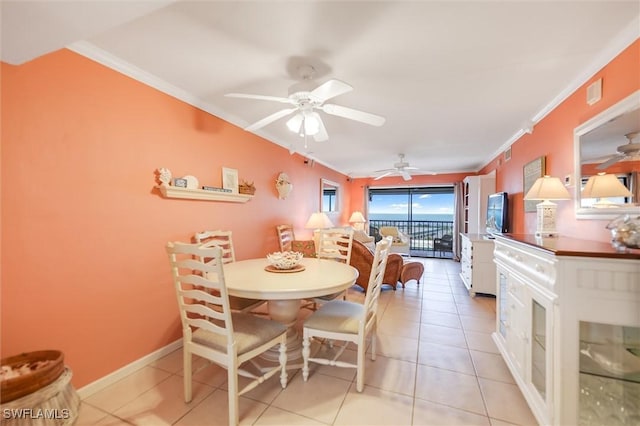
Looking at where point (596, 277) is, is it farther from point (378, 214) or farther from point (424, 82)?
point (378, 214)

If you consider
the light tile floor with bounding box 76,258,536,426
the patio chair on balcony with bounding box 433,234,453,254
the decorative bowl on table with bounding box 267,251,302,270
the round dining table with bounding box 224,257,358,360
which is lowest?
the light tile floor with bounding box 76,258,536,426

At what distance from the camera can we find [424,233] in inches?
306

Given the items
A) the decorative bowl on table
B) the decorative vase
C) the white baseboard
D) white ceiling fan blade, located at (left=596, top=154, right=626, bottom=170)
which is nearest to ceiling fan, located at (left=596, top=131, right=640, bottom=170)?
white ceiling fan blade, located at (left=596, top=154, right=626, bottom=170)

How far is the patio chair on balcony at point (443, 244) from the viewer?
23.9 ft

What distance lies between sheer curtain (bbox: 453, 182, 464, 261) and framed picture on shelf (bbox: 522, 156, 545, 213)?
349 cm

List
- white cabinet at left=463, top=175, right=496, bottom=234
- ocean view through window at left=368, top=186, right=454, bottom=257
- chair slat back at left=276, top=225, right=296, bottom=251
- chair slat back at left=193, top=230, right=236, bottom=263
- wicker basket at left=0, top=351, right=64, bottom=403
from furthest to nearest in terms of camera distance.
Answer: ocean view through window at left=368, top=186, right=454, bottom=257 < white cabinet at left=463, top=175, right=496, bottom=234 < chair slat back at left=276, top=225, right=296, bottom=251 < chair slat back at left=193, top=230, right=236, bottom=263 < wicker basket at left=0, top=351, right=64, bottom=403

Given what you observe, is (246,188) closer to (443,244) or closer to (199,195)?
(199,195)

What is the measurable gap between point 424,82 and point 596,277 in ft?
5.77

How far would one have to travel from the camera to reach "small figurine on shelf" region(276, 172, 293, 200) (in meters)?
3.91

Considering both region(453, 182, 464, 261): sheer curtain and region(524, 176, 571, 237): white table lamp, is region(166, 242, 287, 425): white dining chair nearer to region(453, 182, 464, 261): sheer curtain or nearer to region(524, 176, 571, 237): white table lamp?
region(524, 176, 571, 237): white table lamp

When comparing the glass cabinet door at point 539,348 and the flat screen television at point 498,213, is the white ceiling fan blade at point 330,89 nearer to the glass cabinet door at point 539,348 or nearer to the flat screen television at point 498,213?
the glass cabinet door at point 539,348

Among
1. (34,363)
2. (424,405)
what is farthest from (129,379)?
A: (424,405)

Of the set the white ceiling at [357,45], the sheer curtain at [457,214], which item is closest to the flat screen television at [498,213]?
the white ceiling at [357,45]

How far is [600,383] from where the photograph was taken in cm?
128
